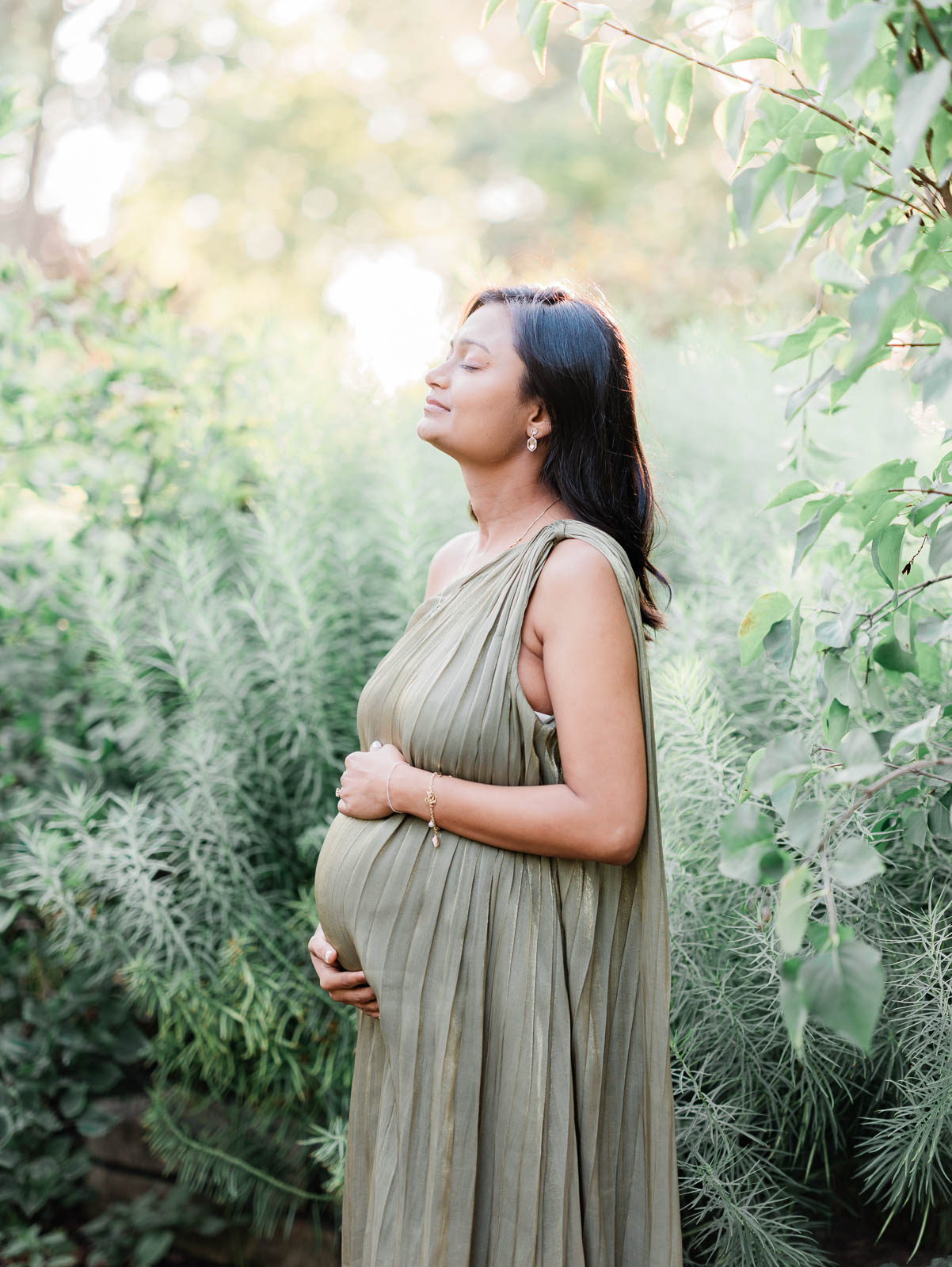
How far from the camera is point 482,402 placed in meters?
1.76

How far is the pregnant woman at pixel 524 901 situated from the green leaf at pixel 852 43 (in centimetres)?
81

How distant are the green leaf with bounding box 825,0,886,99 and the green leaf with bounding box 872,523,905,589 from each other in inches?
25.8

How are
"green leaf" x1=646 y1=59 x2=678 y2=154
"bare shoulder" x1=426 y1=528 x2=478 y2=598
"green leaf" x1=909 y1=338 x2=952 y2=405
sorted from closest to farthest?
"green leaf" x1=909 y1=338 x2=952 y2=405 → "green leaf" x1=646 y1=59 x2=678 y2=154 → "bare shoulder" x1=426 y1=528 x2=478 y2=598

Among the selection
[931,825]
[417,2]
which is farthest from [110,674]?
[417,2]

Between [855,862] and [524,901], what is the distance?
0.77 metres

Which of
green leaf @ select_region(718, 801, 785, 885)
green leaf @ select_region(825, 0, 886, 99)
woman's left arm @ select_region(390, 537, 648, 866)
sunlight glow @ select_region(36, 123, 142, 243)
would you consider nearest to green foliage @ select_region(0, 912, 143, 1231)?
woman's left arm @ select_region(390, 537, 648, 866)

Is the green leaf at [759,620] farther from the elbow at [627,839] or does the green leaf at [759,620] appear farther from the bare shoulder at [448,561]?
the bare shoulder at [448,561]

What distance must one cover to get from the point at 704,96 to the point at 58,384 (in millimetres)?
10851

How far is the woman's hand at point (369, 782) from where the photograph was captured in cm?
171

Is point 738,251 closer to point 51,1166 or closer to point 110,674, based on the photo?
point 110,674

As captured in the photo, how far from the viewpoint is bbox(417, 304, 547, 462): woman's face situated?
177cm

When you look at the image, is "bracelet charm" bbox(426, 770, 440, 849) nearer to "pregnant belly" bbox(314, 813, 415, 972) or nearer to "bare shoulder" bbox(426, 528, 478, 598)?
"pregnant belly" bbox(314, 813, 415, 972)

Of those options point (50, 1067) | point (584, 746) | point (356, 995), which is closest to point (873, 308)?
point (584, 746)

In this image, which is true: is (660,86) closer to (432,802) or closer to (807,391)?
(807,391)
